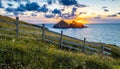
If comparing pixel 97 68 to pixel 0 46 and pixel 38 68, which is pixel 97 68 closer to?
pixel 38 68

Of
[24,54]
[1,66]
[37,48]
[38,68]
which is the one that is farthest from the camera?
[37,48]

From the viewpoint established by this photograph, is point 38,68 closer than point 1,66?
No

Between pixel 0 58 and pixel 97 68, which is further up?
pixel 0 58

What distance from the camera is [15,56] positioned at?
47.7ft

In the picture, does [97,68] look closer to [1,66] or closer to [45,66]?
[45,66]

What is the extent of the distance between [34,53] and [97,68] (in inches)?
146

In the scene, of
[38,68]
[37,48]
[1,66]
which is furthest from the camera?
[37,48]

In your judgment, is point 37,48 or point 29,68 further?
point 37,48

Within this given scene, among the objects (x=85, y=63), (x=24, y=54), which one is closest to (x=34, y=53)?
(x=24, y=54)

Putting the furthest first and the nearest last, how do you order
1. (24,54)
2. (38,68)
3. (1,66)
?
(24,54)
(38,68)
(1,66)

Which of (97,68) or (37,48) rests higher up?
(37,48)

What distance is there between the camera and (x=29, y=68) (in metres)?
13.6

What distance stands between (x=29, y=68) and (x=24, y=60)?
0.96m

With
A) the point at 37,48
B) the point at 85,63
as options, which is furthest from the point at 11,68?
the point at 85,63
